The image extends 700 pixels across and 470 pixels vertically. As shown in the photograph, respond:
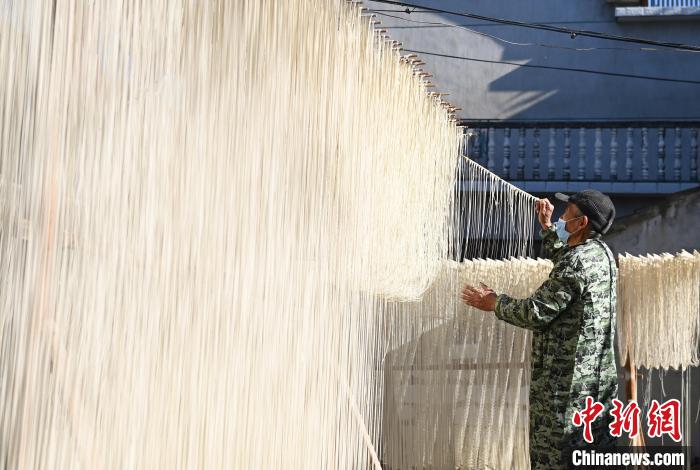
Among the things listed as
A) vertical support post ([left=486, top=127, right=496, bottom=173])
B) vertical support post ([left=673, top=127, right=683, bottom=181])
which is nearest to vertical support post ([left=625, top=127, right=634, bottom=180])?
vertical support post ([left=673, top=127, right=683, bottom=181])

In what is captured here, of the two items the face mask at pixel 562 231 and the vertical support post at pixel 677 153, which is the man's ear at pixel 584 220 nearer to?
the face mask at pixel 562 231

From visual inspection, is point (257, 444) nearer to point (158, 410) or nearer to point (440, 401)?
point (158, 410)

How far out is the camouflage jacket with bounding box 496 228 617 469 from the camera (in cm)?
273

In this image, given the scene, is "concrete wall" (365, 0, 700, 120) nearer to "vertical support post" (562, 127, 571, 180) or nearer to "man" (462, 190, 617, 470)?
"vertical support post" (562, 127, 571, 180)

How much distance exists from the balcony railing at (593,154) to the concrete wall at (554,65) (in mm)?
425

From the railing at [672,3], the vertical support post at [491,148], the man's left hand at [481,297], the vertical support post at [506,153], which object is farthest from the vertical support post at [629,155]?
the man's left hand at [481,297]

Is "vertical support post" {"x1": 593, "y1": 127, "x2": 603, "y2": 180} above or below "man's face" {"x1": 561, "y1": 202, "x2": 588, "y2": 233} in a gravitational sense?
above

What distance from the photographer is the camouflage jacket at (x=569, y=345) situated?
2727 mm

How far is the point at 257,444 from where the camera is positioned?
1.91 metres

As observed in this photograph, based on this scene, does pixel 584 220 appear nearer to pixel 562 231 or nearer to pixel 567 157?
pixel 562 231

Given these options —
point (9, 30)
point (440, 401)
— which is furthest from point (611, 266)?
point (9, 30)

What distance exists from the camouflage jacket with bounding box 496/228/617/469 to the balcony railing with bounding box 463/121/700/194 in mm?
4956

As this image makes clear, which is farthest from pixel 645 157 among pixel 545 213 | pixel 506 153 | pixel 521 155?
pixel 545 213

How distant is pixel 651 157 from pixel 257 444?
6.72 metres
